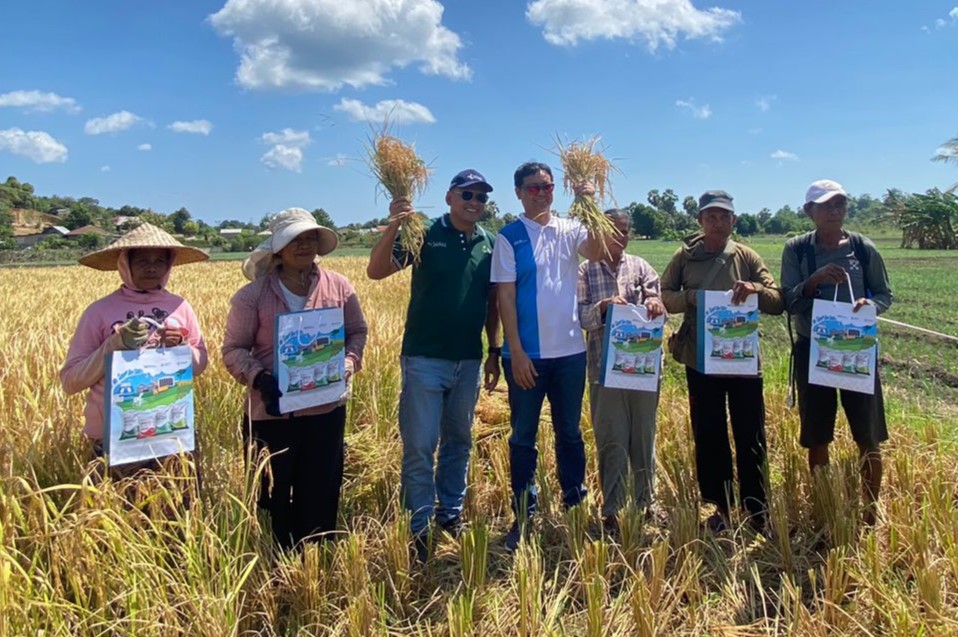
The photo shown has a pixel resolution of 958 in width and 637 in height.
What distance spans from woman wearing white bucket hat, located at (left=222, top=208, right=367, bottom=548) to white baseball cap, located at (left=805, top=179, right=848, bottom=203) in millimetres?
2571

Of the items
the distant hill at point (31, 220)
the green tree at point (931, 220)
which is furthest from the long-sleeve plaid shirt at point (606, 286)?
the distant hill at point (31, 220)

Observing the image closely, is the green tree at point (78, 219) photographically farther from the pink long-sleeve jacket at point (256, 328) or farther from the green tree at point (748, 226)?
the pink long-sleeve jacket at point (256, 328)

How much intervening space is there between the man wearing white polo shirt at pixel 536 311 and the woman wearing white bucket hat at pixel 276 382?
84 centimetres

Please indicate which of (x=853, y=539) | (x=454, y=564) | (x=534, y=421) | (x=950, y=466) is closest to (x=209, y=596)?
(x=454, y=564)

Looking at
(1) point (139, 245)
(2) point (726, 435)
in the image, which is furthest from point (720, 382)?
(1) point (139, 245)

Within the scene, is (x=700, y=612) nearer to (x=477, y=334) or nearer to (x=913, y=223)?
Answer: (x=477, y=334)

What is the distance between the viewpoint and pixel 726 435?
11.1 feet

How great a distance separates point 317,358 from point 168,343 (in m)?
0.61

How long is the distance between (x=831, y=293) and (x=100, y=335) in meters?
3.59

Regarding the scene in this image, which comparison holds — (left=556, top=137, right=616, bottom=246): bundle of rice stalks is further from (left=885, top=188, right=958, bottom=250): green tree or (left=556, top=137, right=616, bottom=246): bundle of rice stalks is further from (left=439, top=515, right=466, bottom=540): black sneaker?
(left=885, top=188, right=958, bottom=250): green tree

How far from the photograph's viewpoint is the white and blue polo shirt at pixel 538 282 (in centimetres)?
306

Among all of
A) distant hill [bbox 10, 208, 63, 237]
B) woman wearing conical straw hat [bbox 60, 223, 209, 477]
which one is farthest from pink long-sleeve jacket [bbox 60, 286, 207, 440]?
distant hill [bbox 10, 208, 63, 237]

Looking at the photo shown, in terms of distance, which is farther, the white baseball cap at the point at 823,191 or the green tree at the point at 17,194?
the green tree at the point at 17,194

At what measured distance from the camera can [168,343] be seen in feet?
7.89
